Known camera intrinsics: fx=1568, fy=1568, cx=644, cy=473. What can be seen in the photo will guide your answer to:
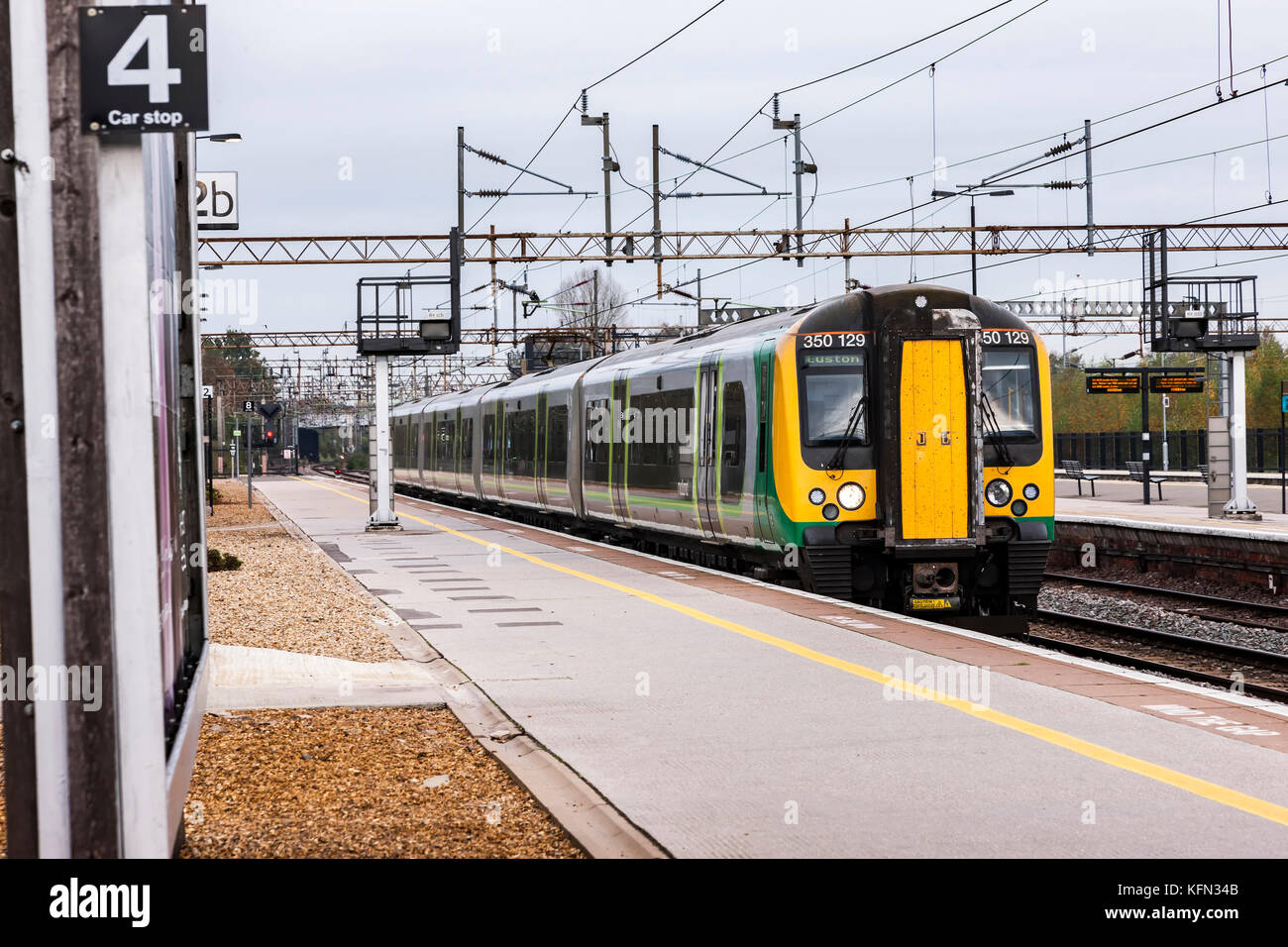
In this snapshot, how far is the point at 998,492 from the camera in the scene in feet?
49.5

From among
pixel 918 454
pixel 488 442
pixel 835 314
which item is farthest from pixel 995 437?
pixel 488 442

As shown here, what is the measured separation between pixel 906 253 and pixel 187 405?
33.3m

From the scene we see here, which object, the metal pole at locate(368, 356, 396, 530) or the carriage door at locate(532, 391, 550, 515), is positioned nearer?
the metal pole at locate(368, 356, 396, 530)

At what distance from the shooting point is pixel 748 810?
6.51m

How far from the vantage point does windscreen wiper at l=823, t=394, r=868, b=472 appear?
1516 centimetres

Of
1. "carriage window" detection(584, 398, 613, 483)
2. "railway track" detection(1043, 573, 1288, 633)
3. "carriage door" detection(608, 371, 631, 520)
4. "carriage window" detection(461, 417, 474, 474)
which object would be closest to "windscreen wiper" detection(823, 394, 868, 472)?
"railway track" detection(1043, 573, 1288, 633)

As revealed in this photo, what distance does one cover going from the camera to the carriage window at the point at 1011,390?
50.2 ft

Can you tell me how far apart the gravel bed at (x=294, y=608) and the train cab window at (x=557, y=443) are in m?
5.68

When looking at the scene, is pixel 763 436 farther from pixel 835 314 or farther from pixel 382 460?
pixel 382 460

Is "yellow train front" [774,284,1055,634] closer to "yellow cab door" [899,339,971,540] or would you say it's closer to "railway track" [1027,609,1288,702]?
"yellow cab door" [899,339,971,540]

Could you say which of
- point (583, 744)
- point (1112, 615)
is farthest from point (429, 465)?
point (583, 744)

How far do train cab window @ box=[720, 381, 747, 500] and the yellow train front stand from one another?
4.84 ft

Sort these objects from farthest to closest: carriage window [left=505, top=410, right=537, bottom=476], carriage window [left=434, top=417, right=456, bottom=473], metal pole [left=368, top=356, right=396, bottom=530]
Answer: carriage window [left=434, top=417, right=456, bottom=473] < carriage window [left=505, top=410, right=537, bottom=476] < metal pole [left=368, top=356, right=396, bottom=530]
